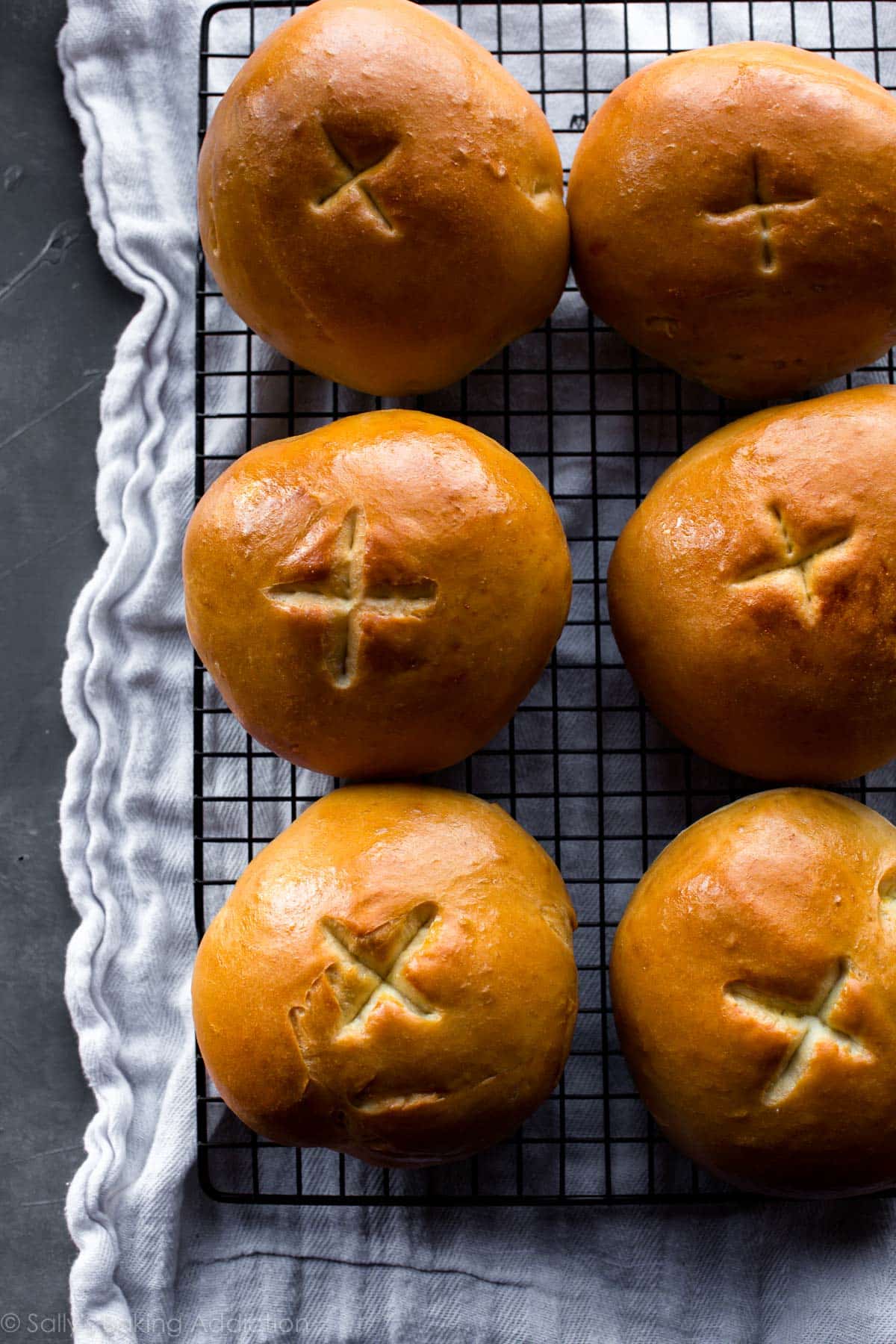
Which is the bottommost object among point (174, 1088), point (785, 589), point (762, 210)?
point (174, 1088)

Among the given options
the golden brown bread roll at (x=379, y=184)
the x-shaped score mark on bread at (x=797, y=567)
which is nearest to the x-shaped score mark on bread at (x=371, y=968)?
the x-shaped score mark on bread at (x=797, y=567)

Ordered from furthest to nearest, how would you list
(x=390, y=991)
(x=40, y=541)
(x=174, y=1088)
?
(x=40, y=541)
(x=174, y=1088)
(x=390, y=991)

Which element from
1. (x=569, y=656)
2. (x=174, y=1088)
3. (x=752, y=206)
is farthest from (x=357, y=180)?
(x=174, y=1088)

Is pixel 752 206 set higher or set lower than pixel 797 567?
higher

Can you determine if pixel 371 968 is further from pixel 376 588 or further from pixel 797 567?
pixel 797 567

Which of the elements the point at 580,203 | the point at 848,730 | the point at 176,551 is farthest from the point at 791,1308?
the point at 580,203

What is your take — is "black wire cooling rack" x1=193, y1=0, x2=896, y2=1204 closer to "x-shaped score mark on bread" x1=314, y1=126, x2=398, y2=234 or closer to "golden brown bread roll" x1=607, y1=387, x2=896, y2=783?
"golden brown bread roll" x1=607, y1=387, x2=896, y2=783
